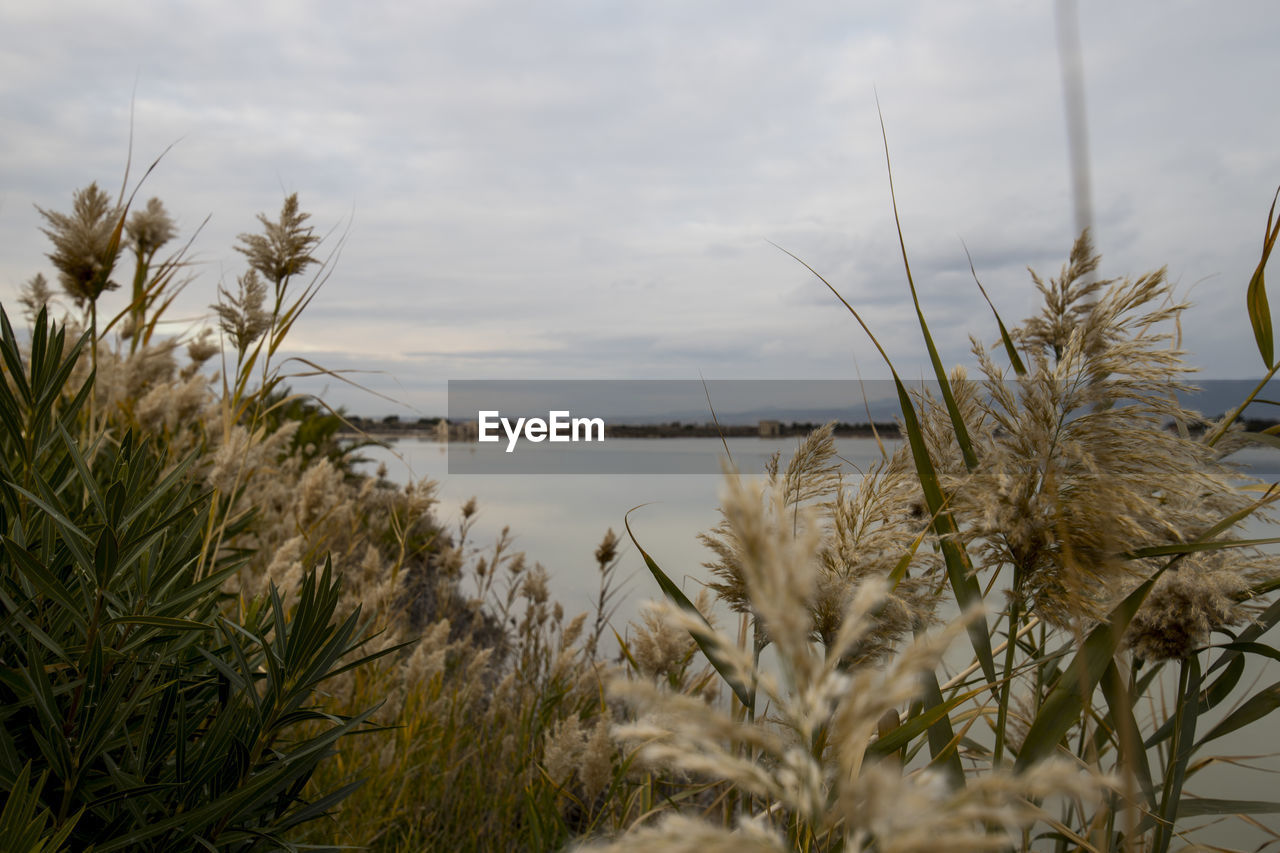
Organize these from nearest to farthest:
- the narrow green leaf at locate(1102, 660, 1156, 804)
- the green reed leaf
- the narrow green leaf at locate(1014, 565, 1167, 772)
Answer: the narrow green leaf at locate(1102, 660, 1156, 804) < the narrow green leaf at locate(1014, 565, 1167, 772) < the green reed leaf

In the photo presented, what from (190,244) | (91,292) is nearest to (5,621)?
(91,292)

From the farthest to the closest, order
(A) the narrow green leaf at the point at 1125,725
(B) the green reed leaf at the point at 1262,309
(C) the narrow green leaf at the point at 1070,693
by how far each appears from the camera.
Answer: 1. (B) the green reed leaf at the point at 1262,309
2. (C) the narrow green leaf at the point at 1070,693
3. (A) the narrow green leaf at the point at 1125,725

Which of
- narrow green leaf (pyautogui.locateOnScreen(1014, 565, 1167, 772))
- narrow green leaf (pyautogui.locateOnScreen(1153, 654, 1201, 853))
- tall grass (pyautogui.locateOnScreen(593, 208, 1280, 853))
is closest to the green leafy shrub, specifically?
tall grass (pyautogui.locateOnScreen(593, 208, 1280, 853))

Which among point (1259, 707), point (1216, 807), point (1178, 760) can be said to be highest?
point (1259, 707)

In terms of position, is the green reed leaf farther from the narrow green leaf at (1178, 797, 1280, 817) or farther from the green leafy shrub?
the green leafy shrub

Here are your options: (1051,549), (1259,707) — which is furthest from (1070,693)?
(1259,707)

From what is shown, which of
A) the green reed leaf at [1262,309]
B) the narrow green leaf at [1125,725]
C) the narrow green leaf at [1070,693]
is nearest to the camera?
the narrow green leaf at [1125,725]

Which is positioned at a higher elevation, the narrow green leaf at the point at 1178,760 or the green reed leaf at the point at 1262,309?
the green reed leaf at the point at 1262,309

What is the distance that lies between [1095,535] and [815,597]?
34 centimetres

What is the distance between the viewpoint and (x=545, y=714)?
2.92 metres

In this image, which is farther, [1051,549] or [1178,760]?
[1178,760]

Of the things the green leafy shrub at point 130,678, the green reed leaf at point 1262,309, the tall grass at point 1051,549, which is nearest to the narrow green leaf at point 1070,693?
the tall grass at point 1051,549

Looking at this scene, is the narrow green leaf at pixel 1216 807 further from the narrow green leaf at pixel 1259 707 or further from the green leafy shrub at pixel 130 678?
the green leafy shrub at pixel 130 678

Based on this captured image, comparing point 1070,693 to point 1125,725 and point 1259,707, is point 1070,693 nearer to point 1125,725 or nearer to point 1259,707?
point 1125,725
